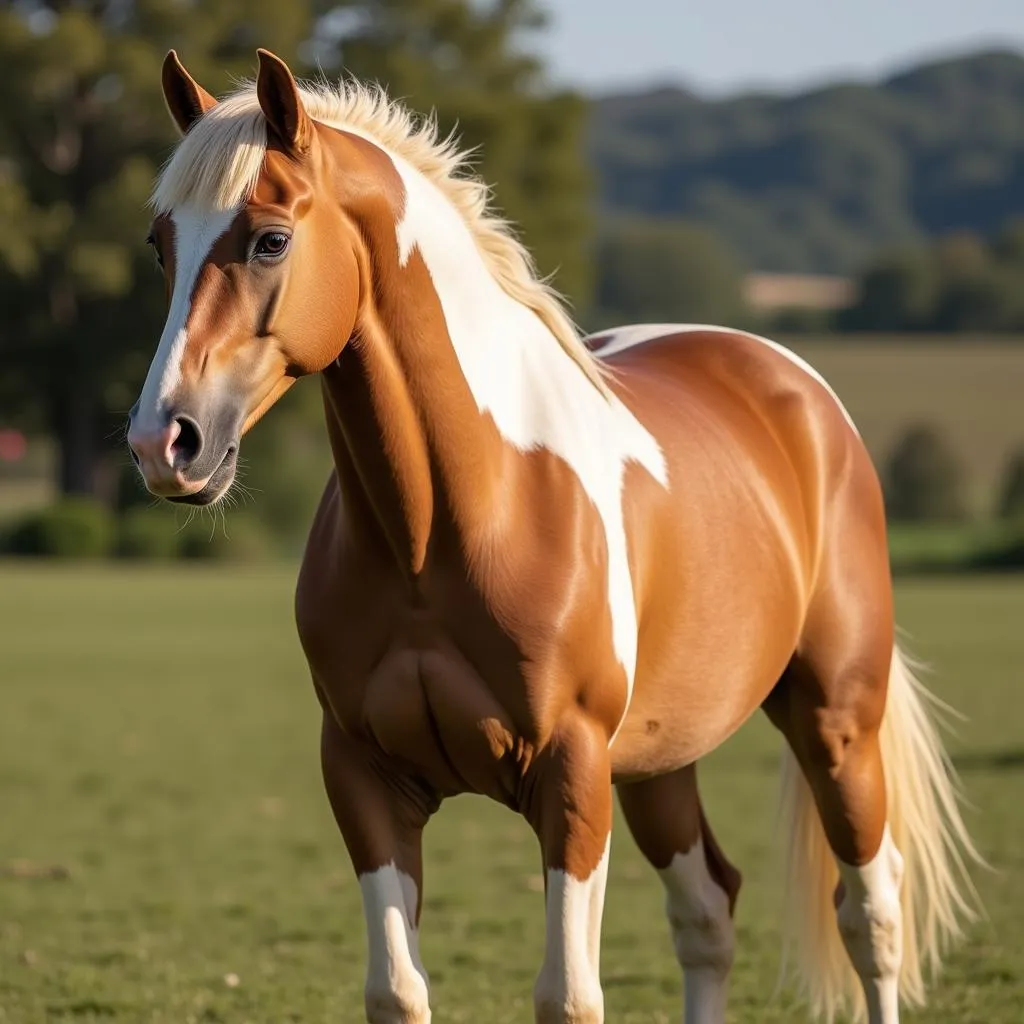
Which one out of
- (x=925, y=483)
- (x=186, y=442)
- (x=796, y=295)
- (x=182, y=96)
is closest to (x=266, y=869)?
(x=182, y=96)

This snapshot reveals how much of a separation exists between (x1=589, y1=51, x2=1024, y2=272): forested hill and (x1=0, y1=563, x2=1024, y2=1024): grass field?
8823 centimetres

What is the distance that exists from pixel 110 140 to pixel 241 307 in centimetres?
4104

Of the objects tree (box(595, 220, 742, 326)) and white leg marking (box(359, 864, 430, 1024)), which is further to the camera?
tree (box(595, 220, 742, 326))

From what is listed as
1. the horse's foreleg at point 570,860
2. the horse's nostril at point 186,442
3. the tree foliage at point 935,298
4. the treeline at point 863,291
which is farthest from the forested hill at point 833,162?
the horse's nostril at point 186,442

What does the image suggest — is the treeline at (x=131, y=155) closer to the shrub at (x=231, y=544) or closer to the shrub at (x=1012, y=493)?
the shrub at (x=231, y=544)

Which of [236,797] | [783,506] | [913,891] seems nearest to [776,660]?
[783,506]

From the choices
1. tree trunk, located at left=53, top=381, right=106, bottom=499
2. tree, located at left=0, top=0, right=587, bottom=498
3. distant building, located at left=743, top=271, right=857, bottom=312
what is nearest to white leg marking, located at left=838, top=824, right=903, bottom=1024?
tree, located at left=0, top=0, right=587, bottom=498

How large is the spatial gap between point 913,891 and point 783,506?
1.27 meters

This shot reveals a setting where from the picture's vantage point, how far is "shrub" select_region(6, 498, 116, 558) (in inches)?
1447

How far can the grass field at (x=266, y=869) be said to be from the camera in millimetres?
5809

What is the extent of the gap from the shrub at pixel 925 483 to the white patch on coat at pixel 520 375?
38.3m

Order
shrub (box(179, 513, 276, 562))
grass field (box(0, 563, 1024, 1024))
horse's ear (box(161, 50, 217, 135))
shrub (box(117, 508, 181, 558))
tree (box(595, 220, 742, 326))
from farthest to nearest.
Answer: tree (box(595, 220, 742, 326)), shrub (box(117, 508, 181, 558)), shrub (box(179, 513, 276, 562)), grass field (box(0, 563, 1024, 1024)), horse's ear (box(161, 50, 217, 135))

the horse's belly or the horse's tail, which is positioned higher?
the horse's belly

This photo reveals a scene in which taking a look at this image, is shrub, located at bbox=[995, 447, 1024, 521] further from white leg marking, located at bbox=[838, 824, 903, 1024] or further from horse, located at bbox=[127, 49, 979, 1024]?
horse, located at bbox=[127, 49, 979, 1024]
